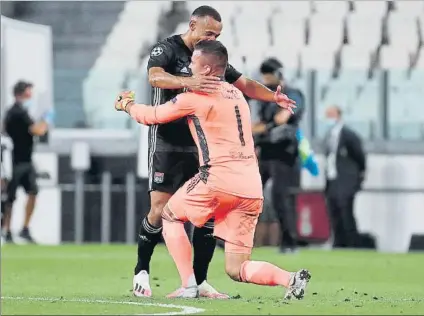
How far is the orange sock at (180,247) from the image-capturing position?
901 cm

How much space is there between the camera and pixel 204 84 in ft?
28.5

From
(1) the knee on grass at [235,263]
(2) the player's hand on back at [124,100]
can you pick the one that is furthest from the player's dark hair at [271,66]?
(1) the knee on grass at [235,263]

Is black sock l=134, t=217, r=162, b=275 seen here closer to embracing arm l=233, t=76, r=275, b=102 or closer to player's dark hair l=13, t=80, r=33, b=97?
embracing arm l=233, t=76, r=275, b=102

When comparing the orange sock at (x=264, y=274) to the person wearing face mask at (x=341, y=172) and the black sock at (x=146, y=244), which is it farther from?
the person wearing face mask at (x=341, y=172)

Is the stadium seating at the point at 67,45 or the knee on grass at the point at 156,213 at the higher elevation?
the stadium seating at the point at 67,45

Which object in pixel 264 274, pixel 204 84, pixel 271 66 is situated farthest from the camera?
pixel 271 66

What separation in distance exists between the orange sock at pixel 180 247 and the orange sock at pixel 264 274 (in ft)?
1.77

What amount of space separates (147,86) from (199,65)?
1131 centimetres

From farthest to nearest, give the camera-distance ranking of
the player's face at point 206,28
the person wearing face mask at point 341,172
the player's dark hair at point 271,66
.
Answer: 1. the person wearing face mask at point 341,172
2. the player's dark hair at point 271,66
3. the player's face at point 206,28

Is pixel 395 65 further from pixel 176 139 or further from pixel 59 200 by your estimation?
pixel 176 139

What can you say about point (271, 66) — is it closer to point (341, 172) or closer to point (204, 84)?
point (341, 172)

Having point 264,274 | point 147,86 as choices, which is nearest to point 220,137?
point 264,274

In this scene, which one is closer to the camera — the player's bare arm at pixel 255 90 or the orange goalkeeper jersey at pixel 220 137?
the orange goalkeeper jersey at pixel 220 137

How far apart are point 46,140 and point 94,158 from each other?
69 cm
